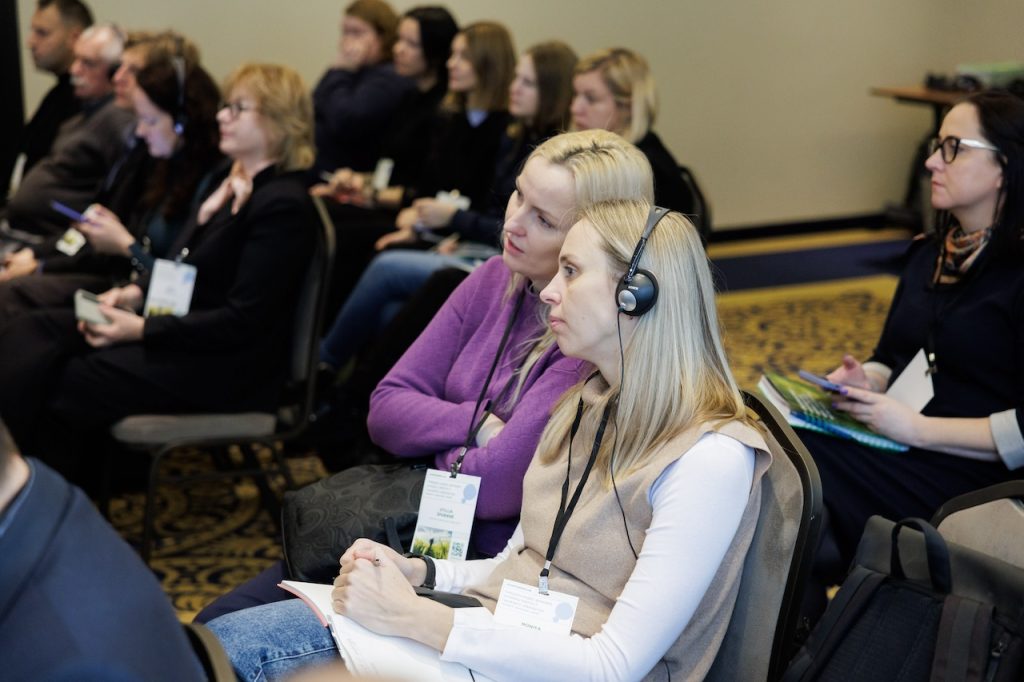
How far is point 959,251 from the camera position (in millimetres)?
2725

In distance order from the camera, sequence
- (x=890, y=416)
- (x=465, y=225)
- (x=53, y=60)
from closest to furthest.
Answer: (x=890, y=416) < (x=465, y=225) < (x=53, y=60)

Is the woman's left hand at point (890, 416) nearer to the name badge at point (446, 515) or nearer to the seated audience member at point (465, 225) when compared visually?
the name badge at point (446, 515)

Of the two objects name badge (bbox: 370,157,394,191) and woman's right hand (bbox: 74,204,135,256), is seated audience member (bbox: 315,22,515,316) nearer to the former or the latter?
name badge (bbox: 370,157,394,191)

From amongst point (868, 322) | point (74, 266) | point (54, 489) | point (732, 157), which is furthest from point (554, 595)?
point (732, 157)

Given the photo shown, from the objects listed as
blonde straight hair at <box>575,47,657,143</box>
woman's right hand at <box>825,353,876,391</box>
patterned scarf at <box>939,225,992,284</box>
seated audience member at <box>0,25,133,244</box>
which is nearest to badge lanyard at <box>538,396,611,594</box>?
woman's right hand at <box>825,353,876,391</box>

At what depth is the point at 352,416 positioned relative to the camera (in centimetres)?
378

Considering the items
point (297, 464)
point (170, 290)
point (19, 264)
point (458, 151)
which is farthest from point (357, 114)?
point (170, 290)

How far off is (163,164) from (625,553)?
2.92 meters

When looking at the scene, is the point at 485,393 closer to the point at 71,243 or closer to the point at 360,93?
the point at 71,243

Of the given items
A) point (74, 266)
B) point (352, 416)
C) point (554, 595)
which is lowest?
point (352, 416)

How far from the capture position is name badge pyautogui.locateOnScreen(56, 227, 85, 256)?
4.33 meters

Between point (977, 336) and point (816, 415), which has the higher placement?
point (977, 336)

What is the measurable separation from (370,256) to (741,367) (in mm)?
1786

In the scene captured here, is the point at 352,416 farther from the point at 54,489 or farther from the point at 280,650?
the point at 54,489
